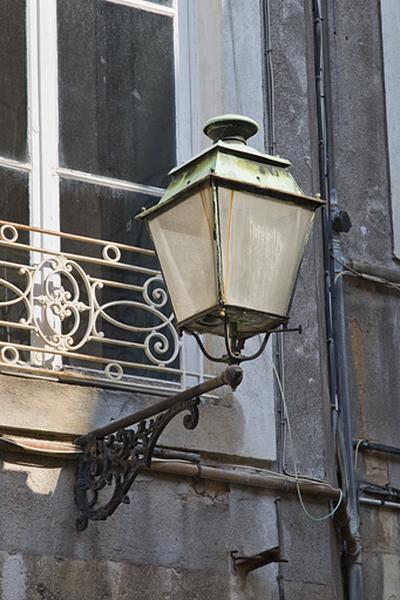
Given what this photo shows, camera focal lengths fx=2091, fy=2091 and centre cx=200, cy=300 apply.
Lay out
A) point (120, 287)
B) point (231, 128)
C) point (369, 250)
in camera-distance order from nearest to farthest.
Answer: point (231, 128) < point (120, 287) < point (369, 250)

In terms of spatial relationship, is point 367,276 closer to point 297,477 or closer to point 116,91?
point 297,477

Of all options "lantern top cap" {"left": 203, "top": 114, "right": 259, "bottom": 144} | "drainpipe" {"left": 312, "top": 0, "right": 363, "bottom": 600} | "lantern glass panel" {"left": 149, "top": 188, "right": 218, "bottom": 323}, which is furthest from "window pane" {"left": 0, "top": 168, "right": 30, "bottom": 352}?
"drainpipe" {"left": 312, "top": 0, "right": 363, "bottom": 600}

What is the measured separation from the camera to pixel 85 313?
7.52 m

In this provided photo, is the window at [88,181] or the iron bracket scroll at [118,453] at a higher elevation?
the window at [88,181]

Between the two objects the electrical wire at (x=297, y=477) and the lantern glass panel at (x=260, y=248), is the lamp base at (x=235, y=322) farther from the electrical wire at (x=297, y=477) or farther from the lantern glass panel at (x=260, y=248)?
the electrical wire at (x=297, y=477)

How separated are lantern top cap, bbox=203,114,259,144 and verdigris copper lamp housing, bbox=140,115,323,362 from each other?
0.10 m

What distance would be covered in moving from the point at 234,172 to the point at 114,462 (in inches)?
43.2

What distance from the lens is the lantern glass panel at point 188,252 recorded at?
652cm

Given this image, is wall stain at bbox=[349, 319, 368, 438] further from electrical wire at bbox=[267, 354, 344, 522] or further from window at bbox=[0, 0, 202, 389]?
window at bbox=[0, 0, 202, 389]

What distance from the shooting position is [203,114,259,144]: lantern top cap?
22.5ft

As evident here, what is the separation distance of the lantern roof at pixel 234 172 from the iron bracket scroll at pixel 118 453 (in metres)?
0.63

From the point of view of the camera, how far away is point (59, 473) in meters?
7.18

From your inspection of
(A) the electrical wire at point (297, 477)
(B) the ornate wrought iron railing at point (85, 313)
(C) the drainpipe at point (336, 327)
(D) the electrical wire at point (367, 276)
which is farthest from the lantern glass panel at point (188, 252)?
(D) the electrical wire at point (367, 276)

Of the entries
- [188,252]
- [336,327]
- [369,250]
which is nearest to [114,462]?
[188,252]
